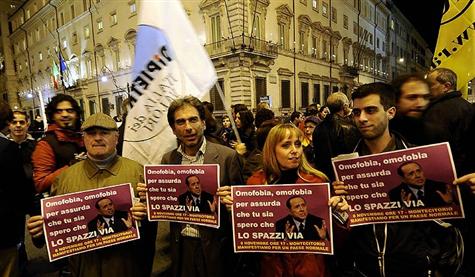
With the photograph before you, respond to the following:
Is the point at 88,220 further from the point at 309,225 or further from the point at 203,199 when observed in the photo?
the point at 309,225

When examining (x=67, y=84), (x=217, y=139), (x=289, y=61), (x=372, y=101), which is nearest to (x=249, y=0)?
(x=289, y=61)

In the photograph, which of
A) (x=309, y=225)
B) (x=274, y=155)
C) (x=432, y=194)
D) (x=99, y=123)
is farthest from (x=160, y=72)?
(x=432, y=194)

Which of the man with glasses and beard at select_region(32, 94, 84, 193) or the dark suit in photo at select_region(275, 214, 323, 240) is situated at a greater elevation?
the man with glasses and beard at select_region(32, 94, 84, 193)

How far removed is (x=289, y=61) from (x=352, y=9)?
1427 cm

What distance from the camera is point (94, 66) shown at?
29.8 m

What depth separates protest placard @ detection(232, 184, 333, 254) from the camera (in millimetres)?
1818

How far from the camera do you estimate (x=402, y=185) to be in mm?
1779

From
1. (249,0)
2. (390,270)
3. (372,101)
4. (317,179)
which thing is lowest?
(390,270)

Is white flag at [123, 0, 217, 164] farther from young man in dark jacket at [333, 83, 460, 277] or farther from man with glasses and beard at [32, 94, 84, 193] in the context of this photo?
young man in dark jacket at [333, 83, 460, 277]

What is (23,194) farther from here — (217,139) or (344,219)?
(344,219)

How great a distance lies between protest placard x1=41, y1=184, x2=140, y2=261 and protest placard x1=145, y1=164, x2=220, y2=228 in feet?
0.54

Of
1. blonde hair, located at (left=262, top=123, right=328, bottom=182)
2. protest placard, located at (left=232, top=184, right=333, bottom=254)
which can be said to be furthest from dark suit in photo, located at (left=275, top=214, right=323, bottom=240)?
blonde hair, located at (left=262, top=123, right=328, bottom=182)

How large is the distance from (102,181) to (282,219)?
1.28 m

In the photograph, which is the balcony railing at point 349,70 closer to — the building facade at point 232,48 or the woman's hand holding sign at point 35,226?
the building facade at point 232,48
